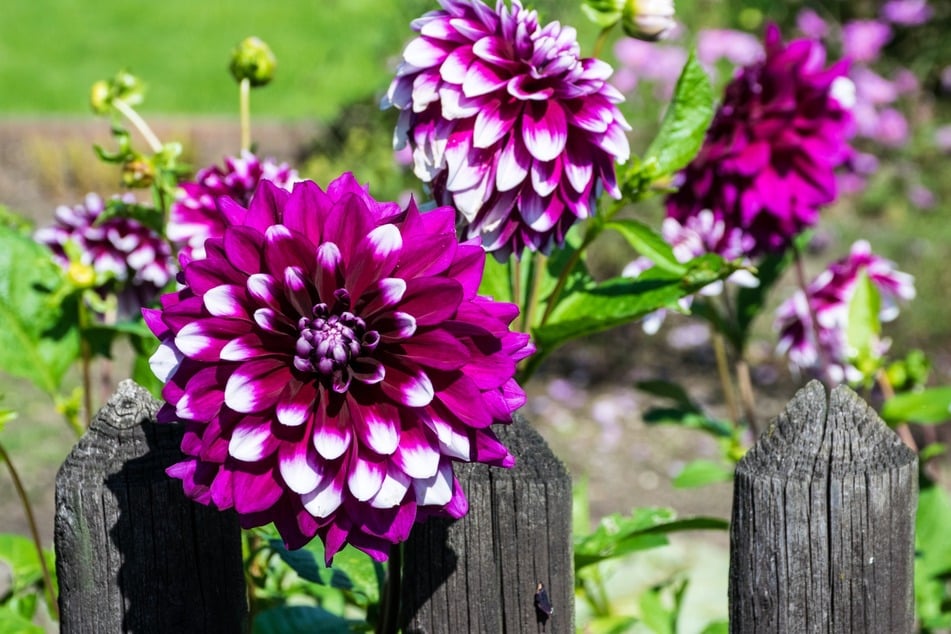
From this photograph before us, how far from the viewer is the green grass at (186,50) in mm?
7836

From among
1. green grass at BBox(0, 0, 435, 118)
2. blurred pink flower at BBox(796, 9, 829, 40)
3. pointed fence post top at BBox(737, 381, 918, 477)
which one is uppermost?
green grass at BBox(0, 0, 435, 118)

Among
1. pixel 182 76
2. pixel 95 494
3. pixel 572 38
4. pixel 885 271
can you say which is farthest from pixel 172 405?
pixel 182 76

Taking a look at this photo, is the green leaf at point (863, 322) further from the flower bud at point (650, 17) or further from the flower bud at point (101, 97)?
the flower bud at point (101, 97)

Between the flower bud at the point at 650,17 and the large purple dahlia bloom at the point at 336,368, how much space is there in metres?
0.49

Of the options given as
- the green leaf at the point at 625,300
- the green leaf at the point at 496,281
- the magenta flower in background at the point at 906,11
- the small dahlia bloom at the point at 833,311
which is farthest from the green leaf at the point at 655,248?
the magenta flower in background at the point at 906,11

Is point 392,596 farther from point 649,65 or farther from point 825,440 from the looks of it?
point 649,65

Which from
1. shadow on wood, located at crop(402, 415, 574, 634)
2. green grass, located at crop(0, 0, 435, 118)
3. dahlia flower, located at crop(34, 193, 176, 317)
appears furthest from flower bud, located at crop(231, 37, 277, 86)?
green grass, located at crop(0, 0, 435, 118)

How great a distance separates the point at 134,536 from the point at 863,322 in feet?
3.42

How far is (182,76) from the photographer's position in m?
8.34

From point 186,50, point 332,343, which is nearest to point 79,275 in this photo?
point 332,343

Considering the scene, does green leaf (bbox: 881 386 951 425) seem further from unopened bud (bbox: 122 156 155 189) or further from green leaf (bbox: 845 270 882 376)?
unopened bud (bbox: 122 156 155 189)

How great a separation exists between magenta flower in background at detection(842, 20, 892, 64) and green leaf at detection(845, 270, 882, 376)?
4370 mm

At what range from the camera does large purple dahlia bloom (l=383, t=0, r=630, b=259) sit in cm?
95

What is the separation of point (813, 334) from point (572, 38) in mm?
911
